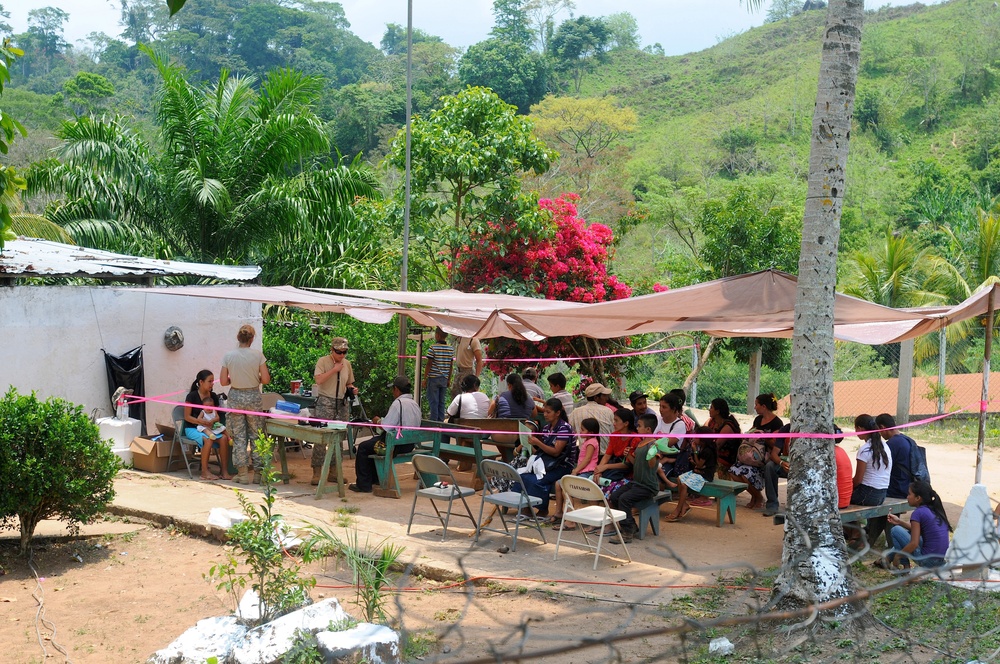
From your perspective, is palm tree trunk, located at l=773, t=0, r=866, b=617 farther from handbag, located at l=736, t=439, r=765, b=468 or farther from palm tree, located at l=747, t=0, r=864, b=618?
handbag, located at l=736, t=439, r=765, b=468

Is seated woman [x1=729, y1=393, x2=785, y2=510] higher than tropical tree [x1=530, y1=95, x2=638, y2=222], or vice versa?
tropical tree [x1=530, y1=95, x2=638, y2=222]

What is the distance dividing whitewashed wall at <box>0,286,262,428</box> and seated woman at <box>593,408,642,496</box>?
18.9ft

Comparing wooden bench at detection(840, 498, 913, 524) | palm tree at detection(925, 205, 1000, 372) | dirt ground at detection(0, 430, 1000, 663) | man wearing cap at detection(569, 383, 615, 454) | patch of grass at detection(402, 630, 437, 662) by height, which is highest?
palm tree at detection(925, 205, 1000, 372)

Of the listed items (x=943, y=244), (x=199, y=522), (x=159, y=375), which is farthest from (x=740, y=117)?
(x=199, y=522)

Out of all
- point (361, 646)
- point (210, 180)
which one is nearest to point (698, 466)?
point (361, 646)

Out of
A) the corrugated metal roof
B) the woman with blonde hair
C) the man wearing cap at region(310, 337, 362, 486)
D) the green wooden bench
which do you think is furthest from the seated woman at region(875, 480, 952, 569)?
the corrugated metal roof

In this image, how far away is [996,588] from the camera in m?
5.99

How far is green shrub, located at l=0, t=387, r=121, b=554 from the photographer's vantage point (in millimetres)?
6711

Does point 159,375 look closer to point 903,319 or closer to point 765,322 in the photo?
point 765,322

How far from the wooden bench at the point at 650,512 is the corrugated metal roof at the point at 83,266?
21.0 ft

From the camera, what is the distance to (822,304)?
5816mm

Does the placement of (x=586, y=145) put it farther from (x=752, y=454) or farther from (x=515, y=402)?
(x=752, y=454)

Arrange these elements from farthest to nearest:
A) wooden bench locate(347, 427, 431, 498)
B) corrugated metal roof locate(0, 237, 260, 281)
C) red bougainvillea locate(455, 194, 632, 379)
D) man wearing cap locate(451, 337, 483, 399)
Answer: red bougainvillea locate(455, 194, 632, 379), man wearing cap locate(451, 337, 483, 399), corrugated metal roof locate(0, 237, 260, 281), wooden bench locate(347, 427, 431, 498)

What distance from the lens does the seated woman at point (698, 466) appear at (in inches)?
328
